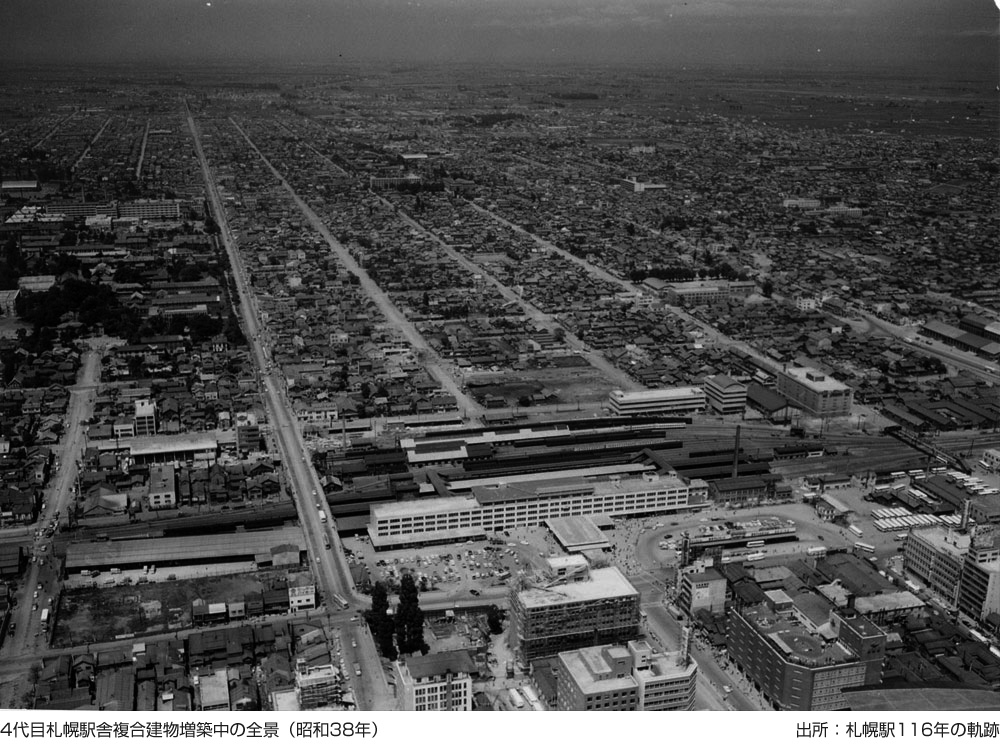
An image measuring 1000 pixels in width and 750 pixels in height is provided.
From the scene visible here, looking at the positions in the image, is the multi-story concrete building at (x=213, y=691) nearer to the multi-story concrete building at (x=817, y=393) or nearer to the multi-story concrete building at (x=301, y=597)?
the multi-story concrete building at (x=301, y=597)

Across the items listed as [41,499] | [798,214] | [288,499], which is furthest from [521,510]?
[798,214]

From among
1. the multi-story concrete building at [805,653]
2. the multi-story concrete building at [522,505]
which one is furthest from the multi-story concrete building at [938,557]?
the multi-story concrete building at [522,505]

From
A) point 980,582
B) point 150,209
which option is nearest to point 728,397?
point 980,582

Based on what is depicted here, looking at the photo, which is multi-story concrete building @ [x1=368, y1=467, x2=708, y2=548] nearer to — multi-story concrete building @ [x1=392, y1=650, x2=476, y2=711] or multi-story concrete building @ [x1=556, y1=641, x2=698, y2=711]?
multi-story concrete building @ [x1=392, y1=650, x2=476, y2=711]

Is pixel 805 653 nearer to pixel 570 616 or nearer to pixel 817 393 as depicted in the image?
pixel 570 616

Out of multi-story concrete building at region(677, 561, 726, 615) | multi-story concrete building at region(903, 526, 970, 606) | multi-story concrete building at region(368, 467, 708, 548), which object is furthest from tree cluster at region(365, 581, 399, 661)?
multi-story concrete building at region(903, 526, 970, 606)

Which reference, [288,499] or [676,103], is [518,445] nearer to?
[288,499]
